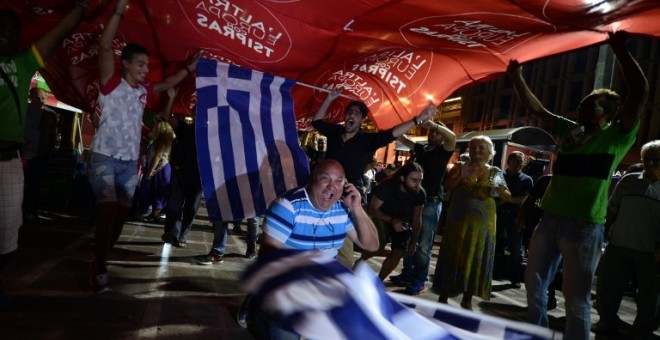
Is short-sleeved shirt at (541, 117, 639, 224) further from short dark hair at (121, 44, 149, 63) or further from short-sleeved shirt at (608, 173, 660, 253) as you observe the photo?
short dark hair at (121, 44, 149, 63)

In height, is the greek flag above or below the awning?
below

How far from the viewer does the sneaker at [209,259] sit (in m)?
5.71

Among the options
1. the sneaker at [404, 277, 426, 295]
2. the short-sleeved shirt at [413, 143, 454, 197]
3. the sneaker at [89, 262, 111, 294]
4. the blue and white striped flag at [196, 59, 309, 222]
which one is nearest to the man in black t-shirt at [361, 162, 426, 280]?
the short-sleeved shirt at [413, 143, 454, 197]

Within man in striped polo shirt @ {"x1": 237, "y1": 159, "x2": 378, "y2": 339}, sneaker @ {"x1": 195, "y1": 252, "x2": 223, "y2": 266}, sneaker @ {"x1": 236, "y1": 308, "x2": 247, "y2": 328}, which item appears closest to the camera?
man in striped polo shirt @ {"x1": 237, "y1": 159, "x2": 378, "y2": 339}

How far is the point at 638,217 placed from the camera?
5.11 m

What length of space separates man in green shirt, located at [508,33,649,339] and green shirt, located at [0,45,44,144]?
404 cm

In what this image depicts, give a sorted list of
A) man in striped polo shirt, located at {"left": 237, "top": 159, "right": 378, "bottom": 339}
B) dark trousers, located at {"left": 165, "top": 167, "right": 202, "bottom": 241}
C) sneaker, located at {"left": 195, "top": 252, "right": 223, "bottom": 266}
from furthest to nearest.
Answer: dark trousers, located at {"left": 165, "top": 167, "right": 202, "bottom": 241}
sneaker, located at {"left": 195, "top": 252, "right": 223, "bottom": 266}
man in striped polo shirt, located at {"left": 237, "top": 159, "right": 378, "bottom": 339}

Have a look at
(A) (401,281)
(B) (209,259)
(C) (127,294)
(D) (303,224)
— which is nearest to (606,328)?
(A) (401,281)

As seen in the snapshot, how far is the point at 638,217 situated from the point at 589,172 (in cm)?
235

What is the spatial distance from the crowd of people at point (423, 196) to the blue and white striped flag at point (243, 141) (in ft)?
1.31

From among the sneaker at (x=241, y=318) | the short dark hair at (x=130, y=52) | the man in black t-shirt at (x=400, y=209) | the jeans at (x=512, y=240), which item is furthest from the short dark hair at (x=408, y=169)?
the short dark hair at (x=130, y=52)

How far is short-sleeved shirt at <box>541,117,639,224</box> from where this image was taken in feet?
10.9

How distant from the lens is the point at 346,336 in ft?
5.22

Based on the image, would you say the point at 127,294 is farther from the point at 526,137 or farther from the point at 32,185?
the point at 526,137
